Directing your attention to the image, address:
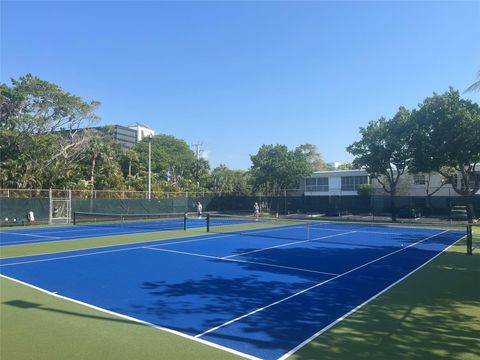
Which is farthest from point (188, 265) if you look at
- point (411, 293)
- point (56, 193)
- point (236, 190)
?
point (236, 190)

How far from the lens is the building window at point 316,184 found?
65.6 m

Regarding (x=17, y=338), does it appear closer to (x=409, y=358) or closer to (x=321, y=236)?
(x=409, y=358)

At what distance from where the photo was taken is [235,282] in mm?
10609

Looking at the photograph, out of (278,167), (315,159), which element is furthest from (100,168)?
(315,159)

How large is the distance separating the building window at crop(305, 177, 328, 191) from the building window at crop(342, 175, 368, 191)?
9.50 ft

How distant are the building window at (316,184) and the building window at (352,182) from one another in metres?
2.89

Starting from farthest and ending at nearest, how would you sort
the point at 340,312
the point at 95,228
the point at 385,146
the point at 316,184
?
the point at 316,184 < the point at 385,146 < the point at 95,228 < the point at 340,312

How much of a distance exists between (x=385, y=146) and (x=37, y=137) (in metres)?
32.4

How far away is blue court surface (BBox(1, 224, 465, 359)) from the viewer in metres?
7.03

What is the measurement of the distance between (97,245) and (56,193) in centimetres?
1808

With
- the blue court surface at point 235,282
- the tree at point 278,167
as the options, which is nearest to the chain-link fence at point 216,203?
the tree at point 278,167

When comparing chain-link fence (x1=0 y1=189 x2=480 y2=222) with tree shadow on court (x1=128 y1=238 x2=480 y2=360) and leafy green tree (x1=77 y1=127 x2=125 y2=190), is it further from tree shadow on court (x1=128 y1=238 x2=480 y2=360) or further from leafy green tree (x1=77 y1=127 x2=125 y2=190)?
tree shadow on court (x1=128 y1=238 x2=480 y2=360)

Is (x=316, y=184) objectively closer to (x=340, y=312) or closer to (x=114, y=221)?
(x=114, y=221)

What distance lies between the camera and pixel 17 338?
6.38 metres
